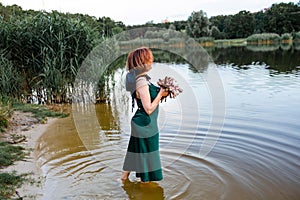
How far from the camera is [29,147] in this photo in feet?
17.6

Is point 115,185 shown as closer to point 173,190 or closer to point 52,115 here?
point 173,190

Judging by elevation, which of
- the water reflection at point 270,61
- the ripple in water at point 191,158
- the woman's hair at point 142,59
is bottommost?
the ripple in water at point 191,158

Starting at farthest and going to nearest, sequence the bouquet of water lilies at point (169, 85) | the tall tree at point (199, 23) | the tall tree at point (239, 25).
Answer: the tall tree at point (239, 25) < the tall tree at point (199, 23) < the bouquet of water lilies at point (169, 85)

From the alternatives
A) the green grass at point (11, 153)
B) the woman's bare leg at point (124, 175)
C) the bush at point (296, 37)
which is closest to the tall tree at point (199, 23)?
the bush at point (296, 37)

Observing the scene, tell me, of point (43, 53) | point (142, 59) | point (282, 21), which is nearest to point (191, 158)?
point (142, 59)

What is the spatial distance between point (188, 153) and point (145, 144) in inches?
62.1

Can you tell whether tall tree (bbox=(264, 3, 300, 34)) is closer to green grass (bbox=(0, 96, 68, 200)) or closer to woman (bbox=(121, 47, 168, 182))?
green grass (bbox=(0, 96, 68, 200))

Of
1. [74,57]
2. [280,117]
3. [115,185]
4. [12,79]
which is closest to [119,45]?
[74,57]

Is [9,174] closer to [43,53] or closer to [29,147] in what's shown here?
[29,147]

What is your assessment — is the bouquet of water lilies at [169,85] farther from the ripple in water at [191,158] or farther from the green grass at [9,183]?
the green grass at [9,183]

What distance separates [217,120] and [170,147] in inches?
73.5

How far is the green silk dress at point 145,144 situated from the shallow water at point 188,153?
25 cm

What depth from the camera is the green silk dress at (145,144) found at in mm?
3504

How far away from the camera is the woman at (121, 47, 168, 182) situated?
10.9 feet
